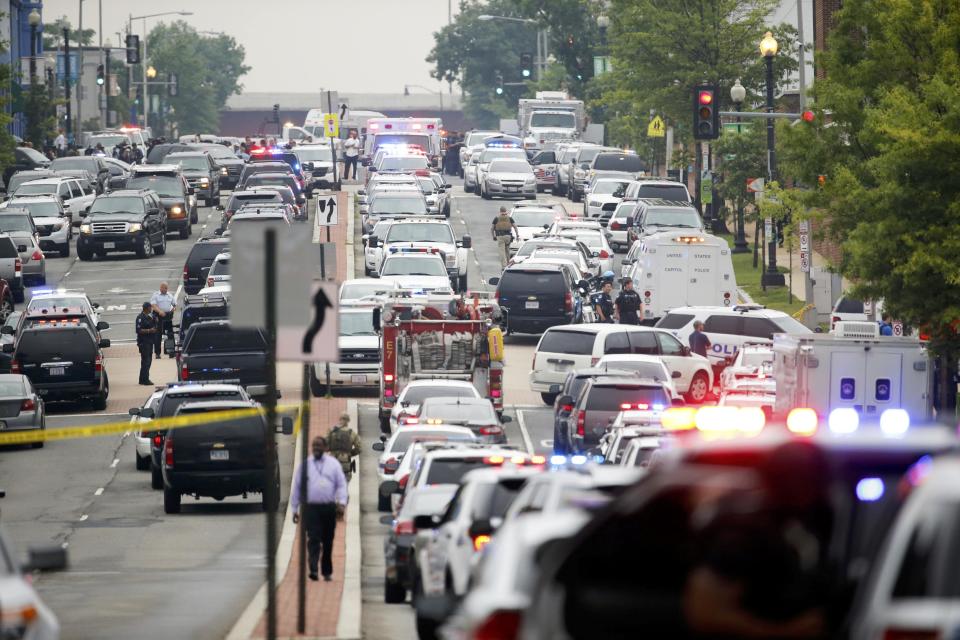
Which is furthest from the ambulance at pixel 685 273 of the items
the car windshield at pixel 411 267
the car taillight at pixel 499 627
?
the car taillight at pixel 499 627

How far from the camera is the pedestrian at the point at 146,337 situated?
4047 centimetres

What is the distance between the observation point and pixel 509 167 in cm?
7475

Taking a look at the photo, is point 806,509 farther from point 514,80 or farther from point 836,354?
point 514,80

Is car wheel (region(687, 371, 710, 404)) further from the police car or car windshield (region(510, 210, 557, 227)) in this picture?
car windshield (region(510, 210, 557, 227))

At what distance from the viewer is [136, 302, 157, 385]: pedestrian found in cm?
4047

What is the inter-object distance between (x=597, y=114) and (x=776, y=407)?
90.0 m

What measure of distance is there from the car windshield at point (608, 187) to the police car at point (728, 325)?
81.5 feet

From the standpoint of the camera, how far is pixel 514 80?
174 m

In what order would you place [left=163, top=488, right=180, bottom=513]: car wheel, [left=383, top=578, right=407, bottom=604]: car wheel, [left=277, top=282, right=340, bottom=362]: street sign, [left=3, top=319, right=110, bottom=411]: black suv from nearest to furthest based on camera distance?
[left=277, top=282, right=340, bottom=362]: street sign < [left=383, top=578, right=407, bottom=604]: car wheel < [left=163, top=488, right=180, bottom=513]: car wheel < [left=3, top=319, right=110, bottom=411]: black suv

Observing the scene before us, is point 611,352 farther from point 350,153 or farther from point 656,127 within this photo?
point 350,153

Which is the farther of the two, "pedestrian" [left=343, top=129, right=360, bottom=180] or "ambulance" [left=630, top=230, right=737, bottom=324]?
"pedestrian" [left=343, top=129, right=360, bottom=180]

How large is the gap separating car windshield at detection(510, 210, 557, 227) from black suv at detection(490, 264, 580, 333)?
1467 cm

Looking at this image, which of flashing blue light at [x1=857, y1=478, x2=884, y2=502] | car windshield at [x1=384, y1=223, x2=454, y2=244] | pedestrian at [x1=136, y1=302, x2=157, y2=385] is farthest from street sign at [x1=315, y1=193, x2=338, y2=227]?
flashing blue light at [x1=857, y1=478, x2=884, y2=502]

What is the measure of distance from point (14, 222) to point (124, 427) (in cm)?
2287
